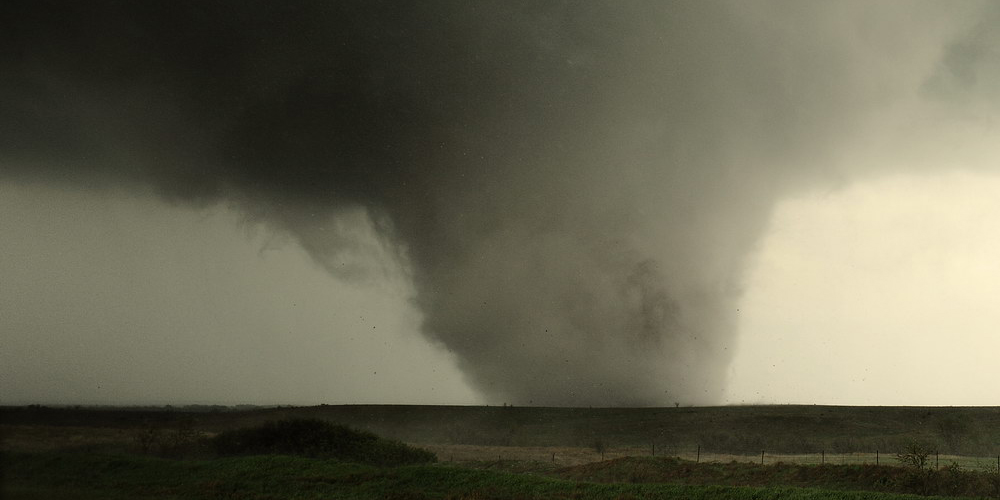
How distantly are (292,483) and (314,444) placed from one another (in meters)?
17.8

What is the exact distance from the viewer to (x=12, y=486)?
4472 centimetres

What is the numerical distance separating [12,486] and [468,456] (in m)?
52.7

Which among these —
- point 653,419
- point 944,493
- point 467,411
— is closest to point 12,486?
point 944,493

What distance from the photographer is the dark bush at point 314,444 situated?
235ft

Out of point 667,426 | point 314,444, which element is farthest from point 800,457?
point 314,444

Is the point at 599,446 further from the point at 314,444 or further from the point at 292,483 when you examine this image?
the point at 292,483

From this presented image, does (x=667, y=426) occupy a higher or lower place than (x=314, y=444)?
lower

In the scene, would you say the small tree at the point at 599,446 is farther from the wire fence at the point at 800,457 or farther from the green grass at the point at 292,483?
the green grass at the point at 292,483

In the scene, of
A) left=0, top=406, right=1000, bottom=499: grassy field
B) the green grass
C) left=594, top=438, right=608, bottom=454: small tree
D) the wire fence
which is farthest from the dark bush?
left=594, top=438, right=608, bottom=454: small tree

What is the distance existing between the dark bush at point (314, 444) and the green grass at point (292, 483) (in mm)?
8056

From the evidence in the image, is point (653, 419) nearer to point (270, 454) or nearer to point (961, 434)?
point (961, 434)

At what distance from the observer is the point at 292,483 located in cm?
5641

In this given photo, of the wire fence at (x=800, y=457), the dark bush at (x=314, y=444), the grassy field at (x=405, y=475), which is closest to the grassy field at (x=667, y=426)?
the wire fence at (x=800, y=457)

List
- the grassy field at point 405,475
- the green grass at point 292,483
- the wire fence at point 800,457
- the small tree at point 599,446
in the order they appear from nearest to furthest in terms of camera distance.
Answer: the green grass at point 292,483 → the grassy field at point 405,475 → the wire fence at point 800,457 → the small tree at point 599,446
